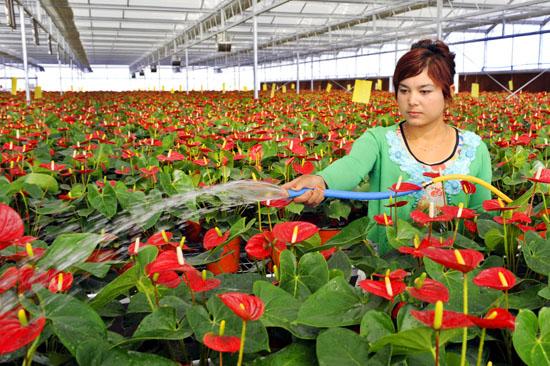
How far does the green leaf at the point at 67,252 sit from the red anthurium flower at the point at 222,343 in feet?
1.30

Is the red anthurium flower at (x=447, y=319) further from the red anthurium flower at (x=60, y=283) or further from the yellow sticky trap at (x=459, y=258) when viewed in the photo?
the red anthurium flower at (x=60, y=283)

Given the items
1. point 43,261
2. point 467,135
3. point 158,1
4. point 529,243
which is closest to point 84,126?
point 467,135

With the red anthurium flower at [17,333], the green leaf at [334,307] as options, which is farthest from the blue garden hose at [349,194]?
the red anthurium flower at [17,333]

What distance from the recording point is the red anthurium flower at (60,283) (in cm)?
76

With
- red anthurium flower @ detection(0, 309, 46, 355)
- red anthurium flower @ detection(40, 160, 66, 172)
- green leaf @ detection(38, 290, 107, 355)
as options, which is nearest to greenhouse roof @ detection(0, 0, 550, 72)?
red anthurium flower @ detection(40, 160, 66, 172)

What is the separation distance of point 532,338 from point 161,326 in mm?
502

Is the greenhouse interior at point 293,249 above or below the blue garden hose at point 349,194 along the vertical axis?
below

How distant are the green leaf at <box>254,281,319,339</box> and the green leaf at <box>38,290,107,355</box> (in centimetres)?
23

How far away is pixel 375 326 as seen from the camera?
711mm

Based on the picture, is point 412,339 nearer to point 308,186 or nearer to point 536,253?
point 536,253

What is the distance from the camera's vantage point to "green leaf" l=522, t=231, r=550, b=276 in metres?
0.96

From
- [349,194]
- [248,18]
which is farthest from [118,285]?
[248,18]

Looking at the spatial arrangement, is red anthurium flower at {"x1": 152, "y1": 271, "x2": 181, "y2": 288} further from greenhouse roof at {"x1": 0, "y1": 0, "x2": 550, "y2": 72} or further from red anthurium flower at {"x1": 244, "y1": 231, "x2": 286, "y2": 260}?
greenhouse roof at {"x1": 0, "y1": 0, "x2": 550, "y2": 72}

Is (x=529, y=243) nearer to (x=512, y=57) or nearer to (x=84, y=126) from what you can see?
(x=84, y=126)
